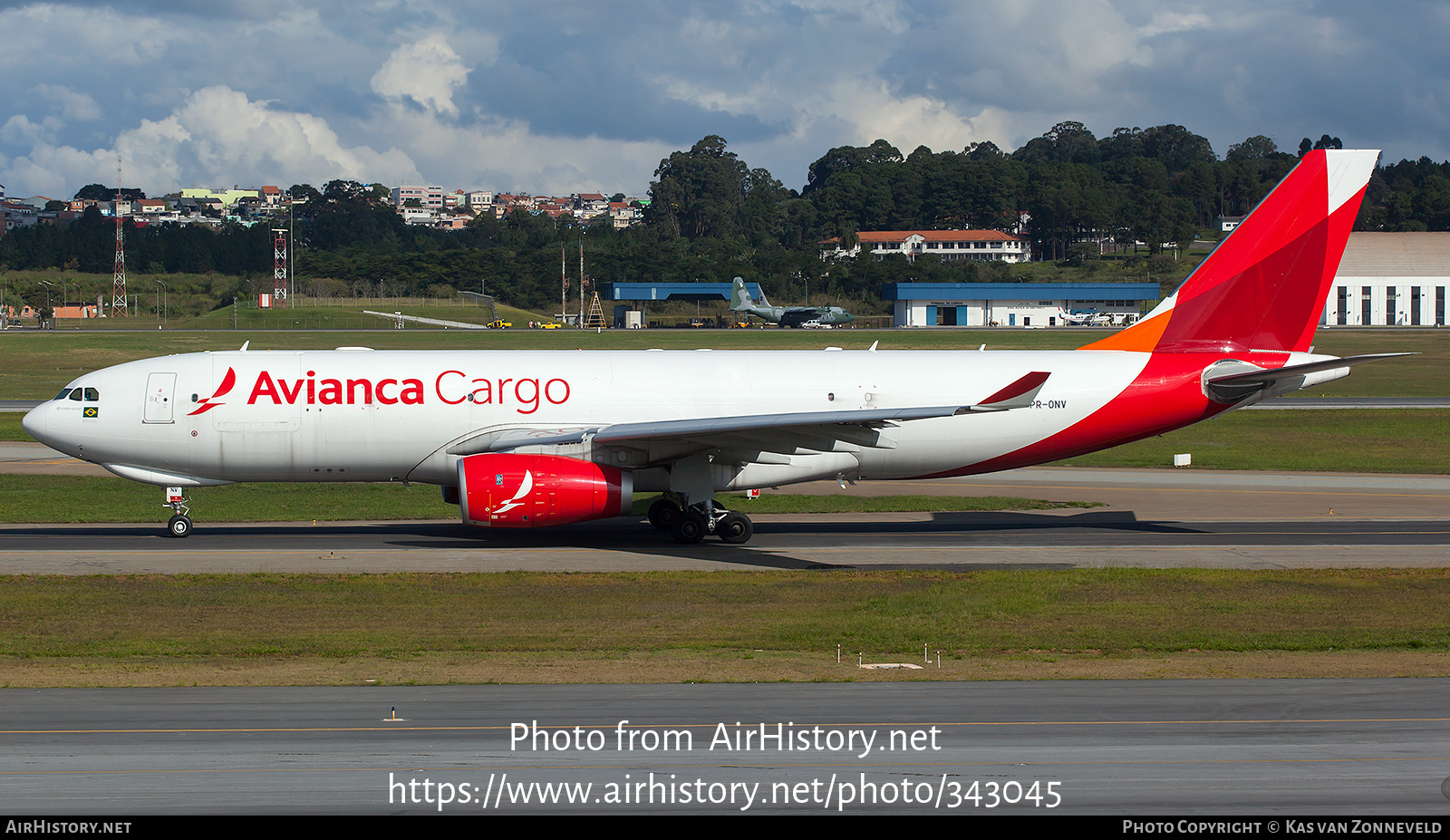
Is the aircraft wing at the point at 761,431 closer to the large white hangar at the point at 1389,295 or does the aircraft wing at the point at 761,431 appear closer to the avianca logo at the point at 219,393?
the avianca logo at the point at 219,393

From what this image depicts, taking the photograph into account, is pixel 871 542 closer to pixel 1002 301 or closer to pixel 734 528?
pixel 734 528

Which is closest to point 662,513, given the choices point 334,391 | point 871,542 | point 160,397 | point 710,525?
point 710,525

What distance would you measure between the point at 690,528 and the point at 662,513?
1872mm

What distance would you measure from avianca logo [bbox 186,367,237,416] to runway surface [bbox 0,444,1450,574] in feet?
9.95

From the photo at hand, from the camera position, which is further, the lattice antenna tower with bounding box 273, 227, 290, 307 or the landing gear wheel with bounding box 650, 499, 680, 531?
the lattice antenna tower with bounding box 273, 227, 290, 307

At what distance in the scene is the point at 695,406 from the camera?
27.8 metres

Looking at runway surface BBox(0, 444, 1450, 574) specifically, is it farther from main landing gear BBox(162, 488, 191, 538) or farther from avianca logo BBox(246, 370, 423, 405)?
avianca logo BBox(246, 370, 423, 405)

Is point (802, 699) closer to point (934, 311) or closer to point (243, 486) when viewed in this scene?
point (243, 486)

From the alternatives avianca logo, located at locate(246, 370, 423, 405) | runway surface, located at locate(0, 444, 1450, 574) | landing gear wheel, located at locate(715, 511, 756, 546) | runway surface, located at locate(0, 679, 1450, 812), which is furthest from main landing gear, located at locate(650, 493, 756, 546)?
runway surface, located at locate(0, 679, 1450, 812)

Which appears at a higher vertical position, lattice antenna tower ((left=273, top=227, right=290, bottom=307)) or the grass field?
lattice antenna tower ((left=273, top=227, right=290, bottom=307))

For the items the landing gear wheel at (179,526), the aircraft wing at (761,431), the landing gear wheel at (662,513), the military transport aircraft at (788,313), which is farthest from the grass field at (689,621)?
the military transport aircraft at (788,313)

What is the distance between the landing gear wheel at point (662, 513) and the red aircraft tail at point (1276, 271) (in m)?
12.1

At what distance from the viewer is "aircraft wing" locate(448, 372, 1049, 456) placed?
2461cm
